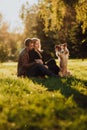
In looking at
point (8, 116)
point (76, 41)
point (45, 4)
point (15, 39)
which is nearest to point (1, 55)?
point (76, 41)

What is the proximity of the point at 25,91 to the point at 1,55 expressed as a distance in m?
31.5

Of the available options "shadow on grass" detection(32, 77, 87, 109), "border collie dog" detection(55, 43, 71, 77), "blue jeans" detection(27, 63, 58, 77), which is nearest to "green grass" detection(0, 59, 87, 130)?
"shadow on grass" detection(32, 77, 87, 109)

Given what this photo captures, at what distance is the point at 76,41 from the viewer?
96.6ft

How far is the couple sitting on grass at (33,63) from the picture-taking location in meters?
13.6

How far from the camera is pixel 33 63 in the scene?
13617mm

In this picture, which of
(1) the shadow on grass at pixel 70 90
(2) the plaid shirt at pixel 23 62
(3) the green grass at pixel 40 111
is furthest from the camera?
(2) the plaid shirt at pixel 23 62

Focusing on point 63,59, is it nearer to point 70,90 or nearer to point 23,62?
point 23,62

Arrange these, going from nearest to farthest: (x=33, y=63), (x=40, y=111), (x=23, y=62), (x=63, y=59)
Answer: (x=40, y=111)
(x=33, y=63)
(x=23, y=62)
(x=63, y=59)

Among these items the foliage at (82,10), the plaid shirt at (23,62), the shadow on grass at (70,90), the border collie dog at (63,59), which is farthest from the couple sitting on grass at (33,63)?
the foliage at (82,10)

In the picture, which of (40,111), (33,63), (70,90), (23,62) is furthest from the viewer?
(23,62)

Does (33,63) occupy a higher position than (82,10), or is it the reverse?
(82,10)

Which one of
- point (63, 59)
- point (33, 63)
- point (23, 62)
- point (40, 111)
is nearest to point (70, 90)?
point (40, 111)

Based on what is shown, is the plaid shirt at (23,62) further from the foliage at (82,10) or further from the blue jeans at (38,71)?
the foliage at (82,10)

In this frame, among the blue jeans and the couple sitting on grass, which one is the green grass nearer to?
the blue jeans
